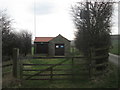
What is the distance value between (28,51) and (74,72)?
11316mm

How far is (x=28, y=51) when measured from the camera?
15523 mm

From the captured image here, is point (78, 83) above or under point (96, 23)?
under

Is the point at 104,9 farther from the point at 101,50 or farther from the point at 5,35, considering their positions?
the point at 5,35

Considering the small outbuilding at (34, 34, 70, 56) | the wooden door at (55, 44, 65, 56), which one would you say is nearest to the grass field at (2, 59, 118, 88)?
the small outbuilding at (34, 34, 70, 56)

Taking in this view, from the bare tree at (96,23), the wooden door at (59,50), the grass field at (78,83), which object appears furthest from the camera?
the wooden door at (59,50)

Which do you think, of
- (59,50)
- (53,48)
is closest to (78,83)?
(59,50)

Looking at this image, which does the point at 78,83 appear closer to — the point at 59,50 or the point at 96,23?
the point at 96,23

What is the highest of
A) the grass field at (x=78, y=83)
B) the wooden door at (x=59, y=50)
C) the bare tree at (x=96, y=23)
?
the bare tree at (x=96, y=23)

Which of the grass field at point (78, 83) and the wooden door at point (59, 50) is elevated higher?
the wooden door at point (59, 50)

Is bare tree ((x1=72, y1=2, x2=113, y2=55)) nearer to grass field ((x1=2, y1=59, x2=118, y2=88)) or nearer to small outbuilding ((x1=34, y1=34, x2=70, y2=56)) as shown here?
grass field ((x1=2, y1=59, x2=118, y2=88))

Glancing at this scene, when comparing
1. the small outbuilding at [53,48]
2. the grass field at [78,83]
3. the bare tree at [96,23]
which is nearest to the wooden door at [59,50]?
the small outbuilding at [53,48]

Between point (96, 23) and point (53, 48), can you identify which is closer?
point (96, 23)

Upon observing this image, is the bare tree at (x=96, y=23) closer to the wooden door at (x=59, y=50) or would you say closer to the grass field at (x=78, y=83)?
the grass field at (x=78, y=83)

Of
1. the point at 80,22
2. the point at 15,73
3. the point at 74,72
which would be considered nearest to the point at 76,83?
the point at 74,72
